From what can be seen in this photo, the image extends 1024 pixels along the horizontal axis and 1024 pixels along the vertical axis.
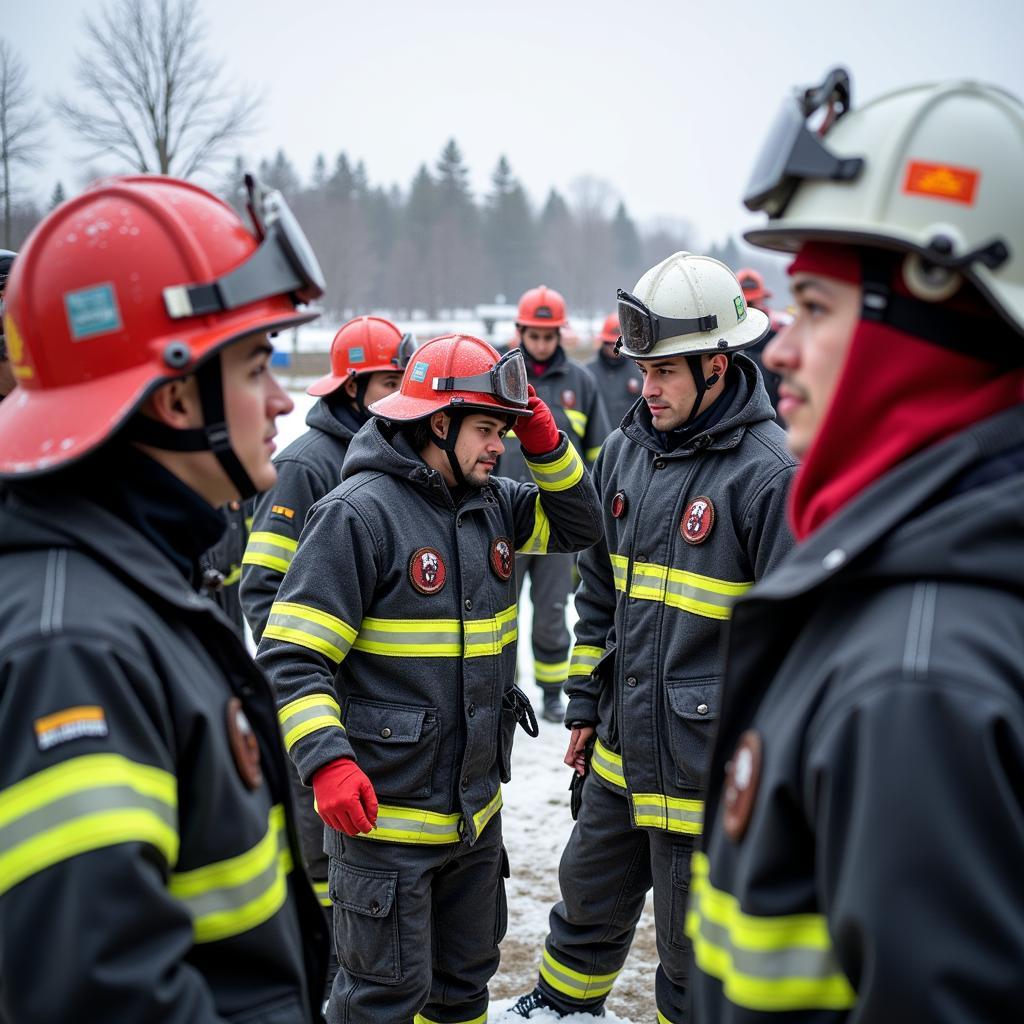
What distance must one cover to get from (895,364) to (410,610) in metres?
2.14

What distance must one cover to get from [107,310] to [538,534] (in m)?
2.41

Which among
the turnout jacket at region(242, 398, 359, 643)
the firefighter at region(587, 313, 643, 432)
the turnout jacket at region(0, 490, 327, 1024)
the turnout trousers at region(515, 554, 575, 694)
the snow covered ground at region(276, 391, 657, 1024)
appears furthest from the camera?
the firefighter at region(587, 313, 643, 432)

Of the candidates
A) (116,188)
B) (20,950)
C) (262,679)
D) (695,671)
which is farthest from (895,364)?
(695,671)

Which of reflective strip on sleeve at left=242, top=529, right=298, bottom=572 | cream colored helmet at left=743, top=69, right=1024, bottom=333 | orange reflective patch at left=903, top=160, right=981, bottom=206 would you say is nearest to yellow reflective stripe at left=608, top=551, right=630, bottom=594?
reflective strip on sleeve at left=242, top=529, right=298, bottom=572

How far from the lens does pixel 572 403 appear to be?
782 centimetres

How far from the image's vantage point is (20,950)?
1.46 meters

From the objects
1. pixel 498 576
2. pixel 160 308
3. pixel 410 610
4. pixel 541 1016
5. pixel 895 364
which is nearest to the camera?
pixel 895 364

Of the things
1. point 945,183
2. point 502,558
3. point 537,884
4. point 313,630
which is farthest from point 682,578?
point 537,884

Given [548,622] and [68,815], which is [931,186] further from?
[548,622]

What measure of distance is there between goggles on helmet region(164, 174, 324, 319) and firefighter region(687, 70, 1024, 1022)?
92 cm

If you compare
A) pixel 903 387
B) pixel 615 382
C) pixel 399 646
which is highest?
pixel 903 387

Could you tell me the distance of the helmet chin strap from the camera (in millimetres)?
1922

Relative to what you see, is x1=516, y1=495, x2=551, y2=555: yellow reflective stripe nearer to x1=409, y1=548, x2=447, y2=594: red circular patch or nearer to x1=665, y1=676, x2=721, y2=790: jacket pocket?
x1=409, y1=548, x2=447, y2=594: red circular patch

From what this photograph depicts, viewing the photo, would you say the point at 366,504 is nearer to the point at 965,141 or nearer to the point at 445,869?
the point at 445,869
